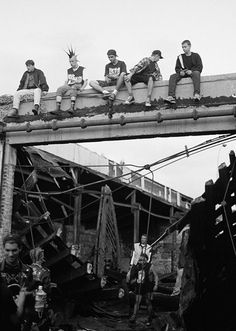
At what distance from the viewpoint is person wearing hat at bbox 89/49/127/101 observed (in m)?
11.3

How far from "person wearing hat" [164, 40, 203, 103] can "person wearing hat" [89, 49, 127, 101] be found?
1277 millimetres

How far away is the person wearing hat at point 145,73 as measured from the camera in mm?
11102

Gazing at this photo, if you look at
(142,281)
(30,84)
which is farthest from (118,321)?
(30,84)

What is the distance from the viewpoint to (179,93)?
35.6 feet

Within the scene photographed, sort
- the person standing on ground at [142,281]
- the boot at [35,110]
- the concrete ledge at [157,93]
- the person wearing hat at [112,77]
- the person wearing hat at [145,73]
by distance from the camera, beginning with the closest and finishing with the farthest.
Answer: the concrete ledge at [157,93] → the person wearing hat at [145,73] → the person wearing hat at [112,77] → the person standing on ground at [142,281] → the boot at [35,110]

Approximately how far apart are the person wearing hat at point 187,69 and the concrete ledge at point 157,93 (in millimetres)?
200

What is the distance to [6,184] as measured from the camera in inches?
476

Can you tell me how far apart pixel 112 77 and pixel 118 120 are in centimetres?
120

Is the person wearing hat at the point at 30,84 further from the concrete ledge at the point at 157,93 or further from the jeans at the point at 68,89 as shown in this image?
the jeans at the point at 68,89

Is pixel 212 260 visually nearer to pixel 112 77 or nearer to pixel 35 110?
pixel 112 77

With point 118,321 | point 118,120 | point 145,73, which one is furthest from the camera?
point 118,321

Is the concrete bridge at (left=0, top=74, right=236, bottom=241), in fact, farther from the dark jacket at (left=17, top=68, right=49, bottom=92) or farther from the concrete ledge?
the dark jacket at (left=17, top=68, right=49, bottom=92)

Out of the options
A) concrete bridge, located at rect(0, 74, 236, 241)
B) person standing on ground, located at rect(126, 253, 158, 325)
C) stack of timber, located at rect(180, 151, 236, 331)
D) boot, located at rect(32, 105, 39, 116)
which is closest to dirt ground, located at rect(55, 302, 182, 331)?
person standing on ground, located at rect(126, 253, 158, 325)

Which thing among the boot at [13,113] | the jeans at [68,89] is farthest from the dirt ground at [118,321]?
the jeans at [68,89]
